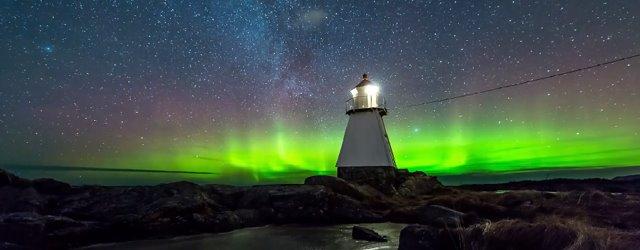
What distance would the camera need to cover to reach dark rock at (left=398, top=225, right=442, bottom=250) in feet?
22.8

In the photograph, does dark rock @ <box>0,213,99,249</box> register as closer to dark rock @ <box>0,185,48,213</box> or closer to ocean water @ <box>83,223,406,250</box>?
ocean water @ <box>83,223,406,250</box>

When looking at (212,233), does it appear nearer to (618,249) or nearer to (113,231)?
(113,231)

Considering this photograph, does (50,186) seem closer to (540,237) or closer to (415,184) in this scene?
(540,237)

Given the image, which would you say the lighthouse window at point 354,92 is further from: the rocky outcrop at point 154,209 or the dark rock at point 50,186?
the dark rock at point 50,186

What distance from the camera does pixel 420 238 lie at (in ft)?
23.6

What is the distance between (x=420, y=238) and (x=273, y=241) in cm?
783

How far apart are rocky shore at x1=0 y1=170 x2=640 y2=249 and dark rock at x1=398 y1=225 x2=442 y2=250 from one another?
0.02 m

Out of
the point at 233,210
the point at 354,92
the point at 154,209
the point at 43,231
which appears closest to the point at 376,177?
the point at 354,92

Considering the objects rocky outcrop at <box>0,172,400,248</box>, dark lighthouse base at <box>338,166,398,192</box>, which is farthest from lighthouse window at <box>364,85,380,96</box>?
rocky outcrop at <box>0,172,400,248</box>

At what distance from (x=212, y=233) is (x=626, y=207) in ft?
65.2

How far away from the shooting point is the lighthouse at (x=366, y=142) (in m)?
26.8

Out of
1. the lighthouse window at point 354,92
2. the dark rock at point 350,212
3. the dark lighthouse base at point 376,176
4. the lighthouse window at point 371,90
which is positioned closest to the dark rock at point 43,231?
the dark rock at point 350,212

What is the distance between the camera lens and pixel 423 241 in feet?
23.4

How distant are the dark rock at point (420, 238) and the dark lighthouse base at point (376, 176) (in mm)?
18584
